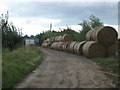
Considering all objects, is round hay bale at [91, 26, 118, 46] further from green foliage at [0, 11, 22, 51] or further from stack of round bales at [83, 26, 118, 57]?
green foliage at [0, 11, 22, 51]

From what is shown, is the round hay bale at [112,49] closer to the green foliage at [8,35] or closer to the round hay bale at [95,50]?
the round hay bale at [95,50]

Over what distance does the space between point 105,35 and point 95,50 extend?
163 cm

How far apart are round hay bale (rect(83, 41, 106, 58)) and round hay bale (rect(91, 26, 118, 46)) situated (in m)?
0.44

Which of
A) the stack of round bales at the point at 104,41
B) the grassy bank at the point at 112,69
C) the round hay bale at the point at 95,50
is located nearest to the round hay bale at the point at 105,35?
the stack of round bales at the point at 104,41

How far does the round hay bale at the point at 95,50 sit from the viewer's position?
23073 millimetres

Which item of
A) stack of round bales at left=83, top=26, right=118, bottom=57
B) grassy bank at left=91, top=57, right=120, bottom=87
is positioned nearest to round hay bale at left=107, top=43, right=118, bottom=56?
stack of round bales at left=83, top=26, right=118, bottom=57

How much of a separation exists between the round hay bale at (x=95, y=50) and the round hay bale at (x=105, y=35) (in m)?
0.44

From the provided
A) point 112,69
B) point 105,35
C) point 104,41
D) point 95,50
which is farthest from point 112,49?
point 112,69

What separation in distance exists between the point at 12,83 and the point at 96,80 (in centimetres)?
333

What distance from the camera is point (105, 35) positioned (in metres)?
23.7

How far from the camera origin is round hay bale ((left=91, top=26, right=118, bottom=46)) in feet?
77.1

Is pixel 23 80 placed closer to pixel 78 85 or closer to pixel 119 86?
pixel 78 85

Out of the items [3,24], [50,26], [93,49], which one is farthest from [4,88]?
[50,26]

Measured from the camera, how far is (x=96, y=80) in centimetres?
1100
